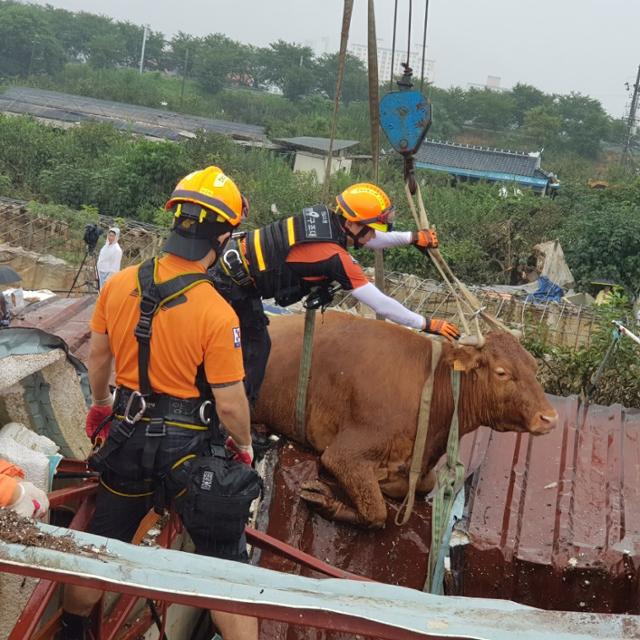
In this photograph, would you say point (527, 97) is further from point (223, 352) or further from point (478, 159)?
point (223, 352)

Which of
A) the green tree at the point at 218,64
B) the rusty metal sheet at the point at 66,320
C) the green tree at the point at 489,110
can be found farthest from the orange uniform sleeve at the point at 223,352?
the green tree at the point at 218,64

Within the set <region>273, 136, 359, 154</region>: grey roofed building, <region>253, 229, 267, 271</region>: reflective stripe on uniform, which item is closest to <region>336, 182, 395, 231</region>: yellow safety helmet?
<region>253, 229, 267, 271</region>: reflective stripe on uniform

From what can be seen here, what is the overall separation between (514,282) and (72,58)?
178 ft

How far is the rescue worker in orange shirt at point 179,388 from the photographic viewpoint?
258cm

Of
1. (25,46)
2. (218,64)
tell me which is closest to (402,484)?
(218,64)

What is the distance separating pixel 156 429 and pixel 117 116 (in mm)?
35121

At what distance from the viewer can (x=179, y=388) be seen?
2666mm

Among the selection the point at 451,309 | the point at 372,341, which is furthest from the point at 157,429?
the point at 451,309

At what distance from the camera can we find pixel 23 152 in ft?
82.0

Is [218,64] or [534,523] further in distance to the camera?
[218,64]

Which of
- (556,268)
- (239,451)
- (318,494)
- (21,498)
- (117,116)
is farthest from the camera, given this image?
(117,116)

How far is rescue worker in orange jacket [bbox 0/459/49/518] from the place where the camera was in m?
2.08

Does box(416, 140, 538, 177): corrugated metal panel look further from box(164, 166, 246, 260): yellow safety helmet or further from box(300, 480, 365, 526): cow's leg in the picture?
box(164, 166, 246, 260): yellow safety helmet

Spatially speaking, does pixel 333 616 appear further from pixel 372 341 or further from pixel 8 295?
pixel 8 295
